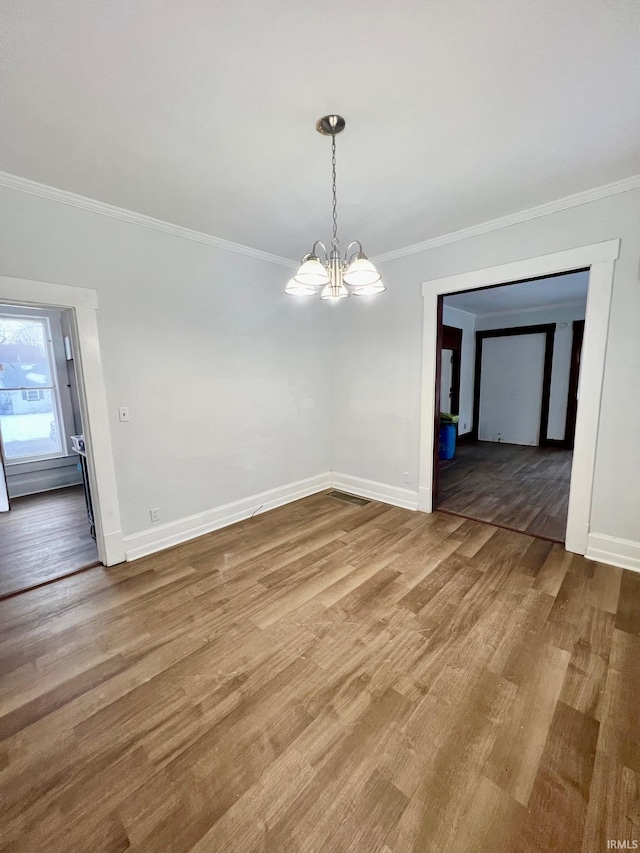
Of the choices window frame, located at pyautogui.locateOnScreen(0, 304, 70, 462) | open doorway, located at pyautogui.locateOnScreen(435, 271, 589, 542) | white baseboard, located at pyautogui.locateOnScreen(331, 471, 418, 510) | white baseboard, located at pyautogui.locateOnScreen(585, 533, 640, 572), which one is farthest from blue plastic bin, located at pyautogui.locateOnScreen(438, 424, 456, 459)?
window frame, located at pyautogui.locateOnScreen(0, 304, 70, 462)

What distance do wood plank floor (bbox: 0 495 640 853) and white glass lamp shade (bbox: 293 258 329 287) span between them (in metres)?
2.01

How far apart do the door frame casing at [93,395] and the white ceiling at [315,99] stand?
689 mm

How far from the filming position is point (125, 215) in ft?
8.66

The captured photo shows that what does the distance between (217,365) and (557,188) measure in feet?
9.96

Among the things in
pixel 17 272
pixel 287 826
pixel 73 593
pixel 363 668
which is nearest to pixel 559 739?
pixel 363 668

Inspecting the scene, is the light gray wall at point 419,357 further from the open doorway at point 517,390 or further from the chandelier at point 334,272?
the chandelier at point 334,272

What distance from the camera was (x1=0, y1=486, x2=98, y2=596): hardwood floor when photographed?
2711 mm

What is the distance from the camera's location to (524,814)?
3.80ft

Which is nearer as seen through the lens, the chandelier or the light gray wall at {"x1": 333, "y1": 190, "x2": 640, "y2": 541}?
the chandelier

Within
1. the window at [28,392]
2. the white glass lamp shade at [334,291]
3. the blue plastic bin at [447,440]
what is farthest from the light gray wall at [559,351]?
the window at [28,392]

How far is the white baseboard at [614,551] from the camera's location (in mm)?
2574

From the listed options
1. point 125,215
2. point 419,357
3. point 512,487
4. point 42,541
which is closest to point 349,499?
point 419,357

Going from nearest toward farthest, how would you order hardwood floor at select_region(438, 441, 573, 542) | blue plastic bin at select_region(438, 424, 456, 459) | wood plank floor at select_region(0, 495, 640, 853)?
1. wood plank floor at select_region(0, 495, 640, 853)
2. hardwood floor at select_region(438, 441, 573, 542)
3. blue plastic bin at select_region(438, 424, 456, 459)

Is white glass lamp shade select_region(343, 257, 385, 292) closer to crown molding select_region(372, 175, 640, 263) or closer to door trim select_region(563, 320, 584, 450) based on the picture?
crown molding select_region(372, 175, 640, 263)
